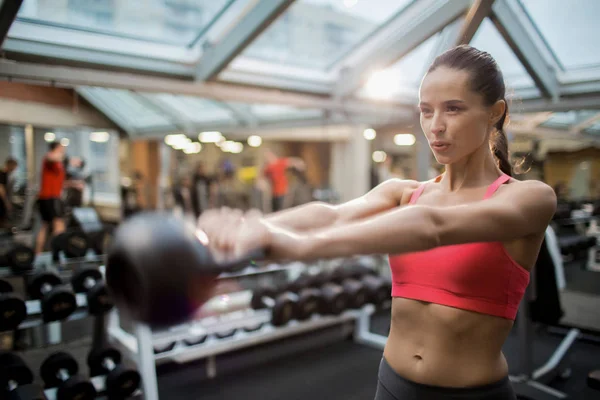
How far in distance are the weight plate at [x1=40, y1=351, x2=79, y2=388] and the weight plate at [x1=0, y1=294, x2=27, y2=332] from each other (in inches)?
13.2

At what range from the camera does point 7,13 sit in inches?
86.7

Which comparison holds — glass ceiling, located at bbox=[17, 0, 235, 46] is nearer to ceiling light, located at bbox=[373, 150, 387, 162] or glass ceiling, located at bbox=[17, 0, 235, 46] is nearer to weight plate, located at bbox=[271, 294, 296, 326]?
weight plate, located at bbox=[271, 294, 296, 326]

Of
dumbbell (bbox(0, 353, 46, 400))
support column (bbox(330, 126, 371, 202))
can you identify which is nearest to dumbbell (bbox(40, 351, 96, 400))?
dumbbell (bbox(0, 353, 46, 400))

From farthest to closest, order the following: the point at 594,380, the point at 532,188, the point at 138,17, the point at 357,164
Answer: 1. the point at 357,164
2. the point at 138,17
3. the point at 594,380
4. the point at 532,188

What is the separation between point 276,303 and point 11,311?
1.76 metres

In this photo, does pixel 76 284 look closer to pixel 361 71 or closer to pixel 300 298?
pixel 300 298

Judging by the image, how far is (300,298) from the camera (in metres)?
3.45

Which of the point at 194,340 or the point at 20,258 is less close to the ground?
the point at 20,258

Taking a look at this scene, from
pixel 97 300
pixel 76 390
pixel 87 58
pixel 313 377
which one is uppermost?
pixel 87 58

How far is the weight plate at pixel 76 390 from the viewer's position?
2.28 m

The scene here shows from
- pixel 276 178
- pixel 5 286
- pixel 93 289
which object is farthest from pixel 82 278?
pixel 276 178

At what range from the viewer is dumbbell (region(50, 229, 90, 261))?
3.05m

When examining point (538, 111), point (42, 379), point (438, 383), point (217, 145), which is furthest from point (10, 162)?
point (217, 145)

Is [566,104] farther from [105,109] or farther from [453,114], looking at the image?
[105,109]
